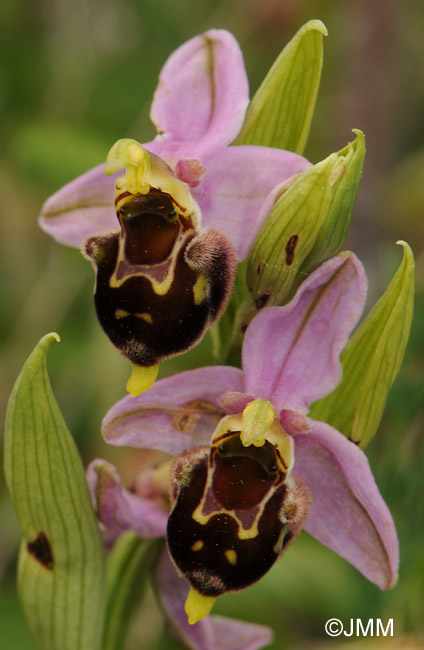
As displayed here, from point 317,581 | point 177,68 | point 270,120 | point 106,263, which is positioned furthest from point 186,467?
point 317,581

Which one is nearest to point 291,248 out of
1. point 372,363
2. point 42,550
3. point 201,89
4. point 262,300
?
point 262,300

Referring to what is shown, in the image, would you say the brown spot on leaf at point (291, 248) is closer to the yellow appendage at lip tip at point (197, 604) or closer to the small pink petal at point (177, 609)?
the yellow appendage at lip tip at point (197, 604)

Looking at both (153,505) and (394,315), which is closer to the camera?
(394,315)

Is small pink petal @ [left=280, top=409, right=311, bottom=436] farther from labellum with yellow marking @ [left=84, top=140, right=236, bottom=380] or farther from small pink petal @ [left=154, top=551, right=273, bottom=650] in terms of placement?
small pink petal @ [left=154, top=551, right=273, bottom=650]

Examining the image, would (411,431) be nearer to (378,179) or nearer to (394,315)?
(394,315)

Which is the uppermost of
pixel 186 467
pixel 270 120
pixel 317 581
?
pixel 270 120

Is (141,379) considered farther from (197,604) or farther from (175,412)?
(197,604)

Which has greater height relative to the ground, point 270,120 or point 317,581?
point 270,120
